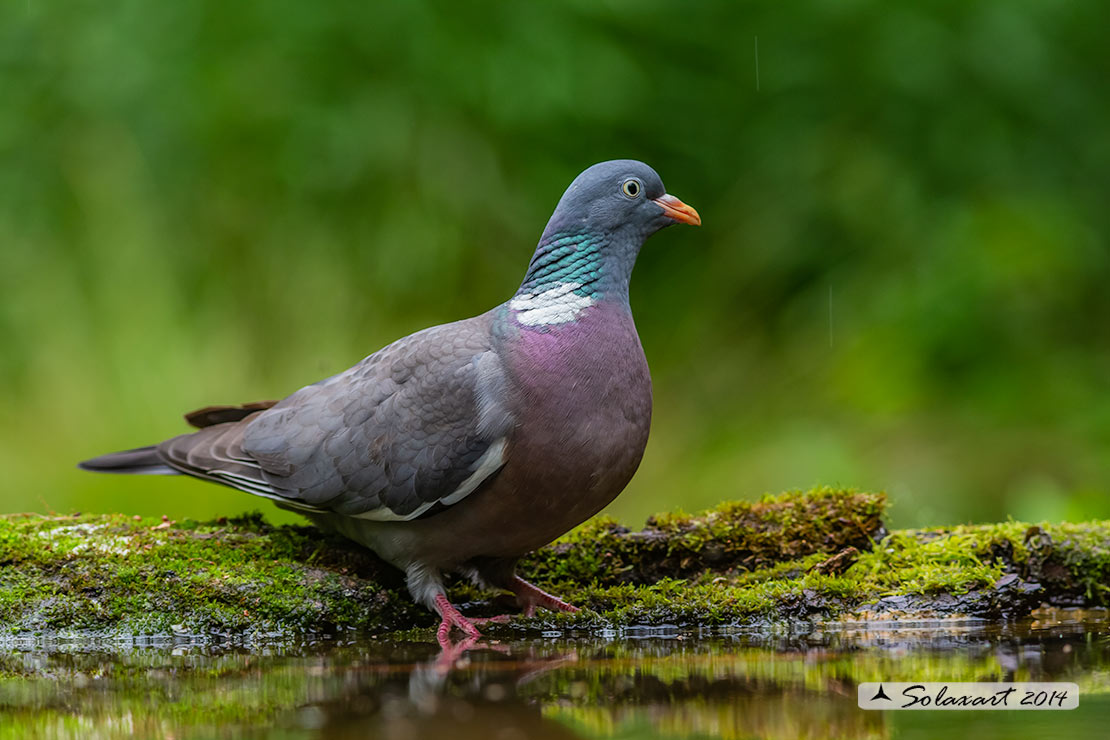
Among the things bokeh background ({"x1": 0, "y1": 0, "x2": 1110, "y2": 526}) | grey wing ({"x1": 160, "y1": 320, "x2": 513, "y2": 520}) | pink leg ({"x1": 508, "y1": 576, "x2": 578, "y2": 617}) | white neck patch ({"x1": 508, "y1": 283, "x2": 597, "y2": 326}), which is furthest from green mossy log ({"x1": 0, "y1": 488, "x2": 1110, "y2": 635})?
bokeh background ({"x1": 0, "y1": 0, "x2": 1110, "y2": 526})

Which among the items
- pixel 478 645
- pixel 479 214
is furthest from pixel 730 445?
pixel 478 645

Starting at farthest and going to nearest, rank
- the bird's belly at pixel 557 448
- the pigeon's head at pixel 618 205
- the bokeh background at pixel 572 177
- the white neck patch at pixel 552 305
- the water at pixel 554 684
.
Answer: the bokeh background at pixel 572 177 → the pigeon's head at pixel 618 205 → the white neck patch at pixel 552 305 → the bird's belly at pixel 557 448 → the water at pixel 554 684

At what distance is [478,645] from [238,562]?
2.90 ft

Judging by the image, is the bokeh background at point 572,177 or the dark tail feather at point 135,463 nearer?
the dark tail feather at point 135,463

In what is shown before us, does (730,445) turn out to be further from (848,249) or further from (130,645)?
(130,645)

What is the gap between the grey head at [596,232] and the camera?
11.6 feet

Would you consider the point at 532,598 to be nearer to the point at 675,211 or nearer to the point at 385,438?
the point at 385,438

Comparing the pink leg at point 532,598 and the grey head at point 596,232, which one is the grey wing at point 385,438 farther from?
the pink leg at point 532,598

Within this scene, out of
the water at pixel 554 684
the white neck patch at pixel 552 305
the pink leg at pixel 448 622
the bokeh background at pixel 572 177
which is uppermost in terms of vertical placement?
the bokeh background at pixel 572 177

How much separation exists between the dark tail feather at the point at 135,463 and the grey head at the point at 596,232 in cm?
148

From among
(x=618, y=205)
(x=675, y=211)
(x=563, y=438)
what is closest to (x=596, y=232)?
(x=618, y=205)

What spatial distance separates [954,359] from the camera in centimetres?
595

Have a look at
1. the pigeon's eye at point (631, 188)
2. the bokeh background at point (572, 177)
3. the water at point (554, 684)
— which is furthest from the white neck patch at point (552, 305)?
the bokeh background at point (572, 177)

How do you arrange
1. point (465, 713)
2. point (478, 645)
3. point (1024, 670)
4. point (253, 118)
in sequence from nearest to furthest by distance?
point (465, 713) → point (1024, 670) → point (478, 645) → point (253, 118)
